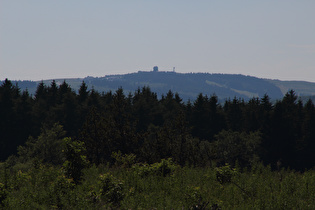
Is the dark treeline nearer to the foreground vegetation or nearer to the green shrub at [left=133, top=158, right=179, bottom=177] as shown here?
the green shrub at [left=133, top=158, right=179, bottom=177]

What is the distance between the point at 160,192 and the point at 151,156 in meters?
10.6

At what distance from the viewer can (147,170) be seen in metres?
14.7

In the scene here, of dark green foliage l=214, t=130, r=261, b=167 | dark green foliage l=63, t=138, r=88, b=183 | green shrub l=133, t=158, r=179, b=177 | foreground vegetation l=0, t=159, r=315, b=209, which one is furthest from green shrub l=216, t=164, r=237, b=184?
dark green foliage l=214, t=130, r=261, b=167

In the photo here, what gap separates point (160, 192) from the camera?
11.5m

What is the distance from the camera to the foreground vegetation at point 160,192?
1020 cm

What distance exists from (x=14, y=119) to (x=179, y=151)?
1540 inches

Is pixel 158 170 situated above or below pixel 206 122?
above

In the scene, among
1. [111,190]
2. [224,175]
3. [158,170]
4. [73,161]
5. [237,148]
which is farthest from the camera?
[237,148]

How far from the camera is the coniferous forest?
11.0 meters

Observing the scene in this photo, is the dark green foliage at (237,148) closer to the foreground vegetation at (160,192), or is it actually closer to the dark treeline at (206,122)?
the dark treeline at (206,122)

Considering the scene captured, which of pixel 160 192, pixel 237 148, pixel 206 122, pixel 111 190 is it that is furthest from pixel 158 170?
pixel 206 122

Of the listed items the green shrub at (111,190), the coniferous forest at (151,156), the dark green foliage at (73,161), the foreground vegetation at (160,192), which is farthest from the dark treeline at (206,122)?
the green shrub at (111,190)

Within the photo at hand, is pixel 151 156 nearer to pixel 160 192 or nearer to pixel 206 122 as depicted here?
pixel 160 192

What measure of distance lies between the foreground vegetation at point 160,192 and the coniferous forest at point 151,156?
0.04m
